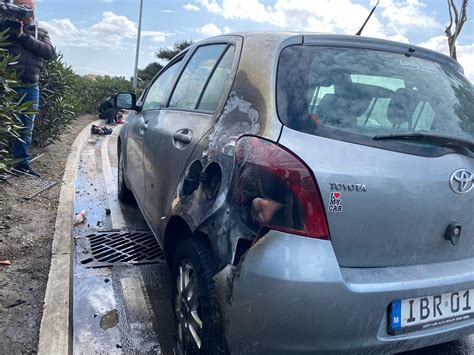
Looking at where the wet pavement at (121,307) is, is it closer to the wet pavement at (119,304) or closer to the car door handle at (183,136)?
the wet pavement at (119,304)

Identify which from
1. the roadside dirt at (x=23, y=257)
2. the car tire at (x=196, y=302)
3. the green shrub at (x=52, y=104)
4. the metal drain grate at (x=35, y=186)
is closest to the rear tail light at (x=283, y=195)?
the car tire at (x=196, y=302)

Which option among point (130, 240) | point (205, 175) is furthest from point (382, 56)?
point (130, 240)

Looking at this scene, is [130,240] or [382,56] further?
[130,240]

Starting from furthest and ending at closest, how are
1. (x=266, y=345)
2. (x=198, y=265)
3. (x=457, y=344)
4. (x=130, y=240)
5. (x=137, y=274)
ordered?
(x=130, y=240)
(x=137, y=274)
(x=457, y=344)
(x=198, y=265)
(x=266, y=345)

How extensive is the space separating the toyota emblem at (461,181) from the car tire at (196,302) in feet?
3.68

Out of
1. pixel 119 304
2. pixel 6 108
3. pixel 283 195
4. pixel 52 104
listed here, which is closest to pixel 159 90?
pixel 6 108

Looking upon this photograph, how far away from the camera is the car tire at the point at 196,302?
194cm

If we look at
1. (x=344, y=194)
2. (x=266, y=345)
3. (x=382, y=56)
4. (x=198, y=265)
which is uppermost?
(x=382, y=56)

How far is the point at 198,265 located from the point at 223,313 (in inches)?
11.0

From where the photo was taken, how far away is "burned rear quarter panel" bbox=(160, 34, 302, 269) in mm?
1903

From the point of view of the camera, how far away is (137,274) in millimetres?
3535

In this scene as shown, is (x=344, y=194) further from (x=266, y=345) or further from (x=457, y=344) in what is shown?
(x=457, y=344)

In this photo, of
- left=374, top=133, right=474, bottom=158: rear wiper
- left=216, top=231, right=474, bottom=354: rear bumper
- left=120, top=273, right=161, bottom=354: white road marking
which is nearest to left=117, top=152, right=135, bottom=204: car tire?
left=120, top=273, right=161, bottom=354: white road marking

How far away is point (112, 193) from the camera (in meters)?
5.77
